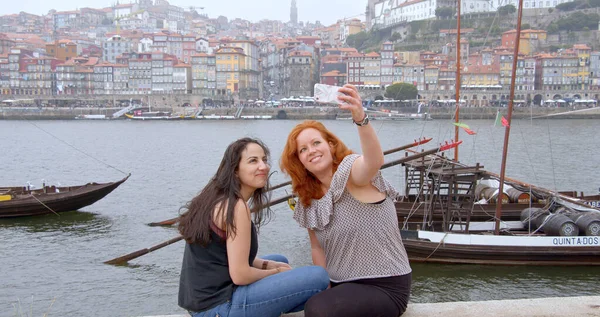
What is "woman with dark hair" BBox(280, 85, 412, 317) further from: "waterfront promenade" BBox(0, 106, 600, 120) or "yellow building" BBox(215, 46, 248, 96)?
"yellow building" BBox(215, 46, 248, 96)

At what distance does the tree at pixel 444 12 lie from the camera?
85562 millimetres

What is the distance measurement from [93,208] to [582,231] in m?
10.6

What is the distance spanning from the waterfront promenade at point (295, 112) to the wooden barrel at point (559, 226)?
46979 millimetres

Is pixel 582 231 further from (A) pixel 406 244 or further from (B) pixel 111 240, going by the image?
(B) pixel 111 240

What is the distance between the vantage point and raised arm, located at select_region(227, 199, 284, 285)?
8.36 ft

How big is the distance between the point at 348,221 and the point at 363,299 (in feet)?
0.99

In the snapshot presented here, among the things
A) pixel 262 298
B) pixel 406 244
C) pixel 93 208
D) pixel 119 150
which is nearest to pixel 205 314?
pixel 262 298

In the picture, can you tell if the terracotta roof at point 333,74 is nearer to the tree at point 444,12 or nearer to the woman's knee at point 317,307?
the tree at point 444,12

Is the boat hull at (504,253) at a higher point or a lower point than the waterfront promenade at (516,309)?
lower

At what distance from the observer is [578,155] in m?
28.9

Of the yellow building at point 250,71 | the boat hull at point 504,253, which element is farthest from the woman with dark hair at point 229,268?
the yellow building at point 250,71

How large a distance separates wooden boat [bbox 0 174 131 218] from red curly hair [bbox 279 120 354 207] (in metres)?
12.0

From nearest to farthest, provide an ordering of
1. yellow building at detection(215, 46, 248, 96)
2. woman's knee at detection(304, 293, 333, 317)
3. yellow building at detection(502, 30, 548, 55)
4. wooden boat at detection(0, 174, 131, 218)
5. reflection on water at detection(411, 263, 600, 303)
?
woman's knee at detection(304, 293, 333, 317), reflection on water at detection(411, 263, 600, 303), wooden boat at detection(0, 174, 131, 218), yellow building at detection(215, 46, 248, 96), yellow building at detection(502, 30, 548, 55)

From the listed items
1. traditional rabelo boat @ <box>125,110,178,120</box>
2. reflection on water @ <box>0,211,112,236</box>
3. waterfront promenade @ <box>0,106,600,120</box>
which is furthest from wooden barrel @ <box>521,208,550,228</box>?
traditional rabelo boat @ <box>125,110,178,120</box>
